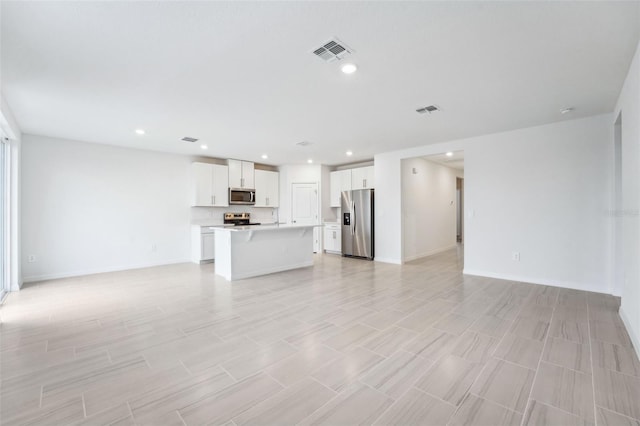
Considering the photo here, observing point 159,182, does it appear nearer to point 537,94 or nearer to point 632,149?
point 537,94

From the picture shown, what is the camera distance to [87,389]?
1.86 metres

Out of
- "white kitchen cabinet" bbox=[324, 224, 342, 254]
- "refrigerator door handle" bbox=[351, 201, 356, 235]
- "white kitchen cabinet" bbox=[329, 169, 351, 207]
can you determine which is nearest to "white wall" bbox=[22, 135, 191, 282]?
"white kitchen cabinet" bbox=[324, 224, 342, 254]

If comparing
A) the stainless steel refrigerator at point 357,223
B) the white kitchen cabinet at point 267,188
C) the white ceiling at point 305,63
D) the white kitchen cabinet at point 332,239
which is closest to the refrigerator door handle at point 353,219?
the stainless steel refrigerator at point 357,223

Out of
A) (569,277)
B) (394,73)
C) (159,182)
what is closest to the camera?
(394,73)

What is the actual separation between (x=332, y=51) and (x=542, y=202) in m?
4.18

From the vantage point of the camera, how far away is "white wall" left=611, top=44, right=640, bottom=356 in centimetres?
235

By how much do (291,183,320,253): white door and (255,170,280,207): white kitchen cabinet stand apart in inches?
19.6

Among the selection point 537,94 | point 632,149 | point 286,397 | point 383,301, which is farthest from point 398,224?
point 286,397

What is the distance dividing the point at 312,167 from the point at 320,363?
247 inches

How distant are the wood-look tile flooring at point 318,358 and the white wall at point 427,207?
8.82ft

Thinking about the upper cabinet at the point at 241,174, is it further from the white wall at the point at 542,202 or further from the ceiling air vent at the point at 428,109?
Result: the ceiling air vent at the point at 428,109

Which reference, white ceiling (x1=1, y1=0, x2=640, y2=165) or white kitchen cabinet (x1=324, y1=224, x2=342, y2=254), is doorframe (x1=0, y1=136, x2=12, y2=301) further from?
white kitchen cabinet (x1=324, y1=224, x2=342, y2=254)

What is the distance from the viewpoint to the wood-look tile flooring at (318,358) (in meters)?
1.64

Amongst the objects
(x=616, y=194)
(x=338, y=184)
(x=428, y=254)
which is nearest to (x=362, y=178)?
(x=338, y=184)
